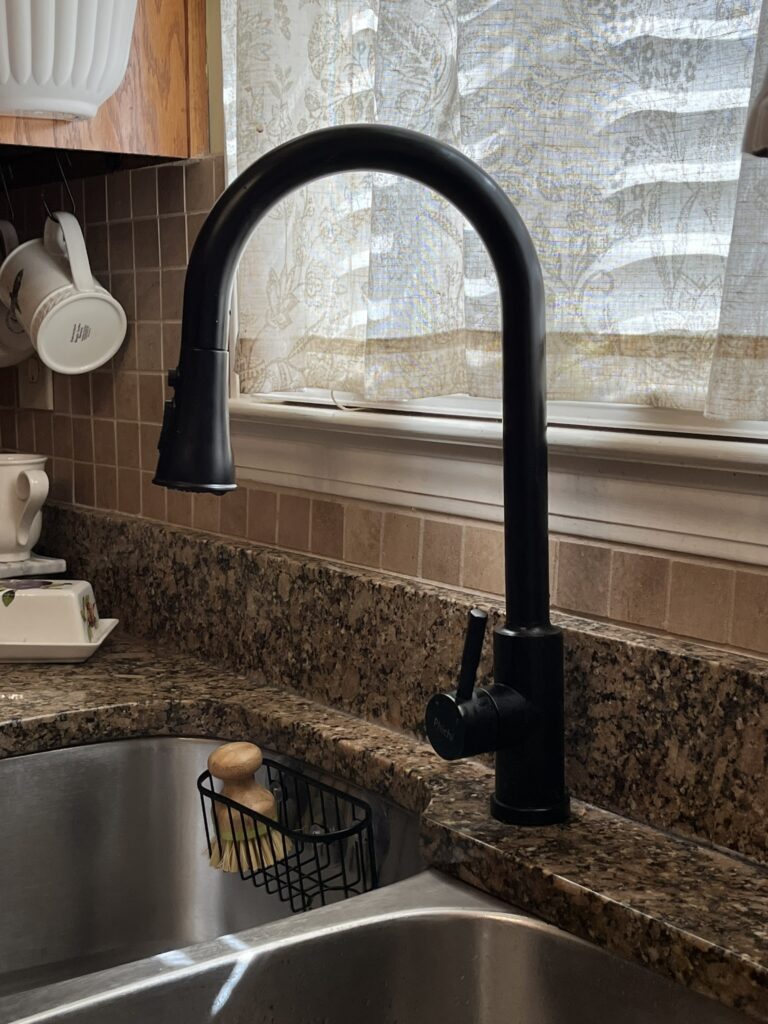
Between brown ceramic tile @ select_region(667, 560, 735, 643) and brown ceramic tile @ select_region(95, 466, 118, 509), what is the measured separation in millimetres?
926

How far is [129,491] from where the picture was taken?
5.32 ft

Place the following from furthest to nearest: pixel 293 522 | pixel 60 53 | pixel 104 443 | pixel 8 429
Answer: pixel 8 429, pixel 104 443, pixel 293 522, pixel 60 53

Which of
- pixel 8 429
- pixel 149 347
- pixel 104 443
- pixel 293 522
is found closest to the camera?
pixel 293 522

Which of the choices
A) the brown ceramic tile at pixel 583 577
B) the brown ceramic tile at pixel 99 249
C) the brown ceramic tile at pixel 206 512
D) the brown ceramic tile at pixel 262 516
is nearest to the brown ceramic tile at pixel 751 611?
the brown ceramic tile at pixel 583 577

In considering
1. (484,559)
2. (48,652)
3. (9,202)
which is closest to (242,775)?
(484,559)


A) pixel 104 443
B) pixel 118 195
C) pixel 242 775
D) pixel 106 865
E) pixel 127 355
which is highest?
pixel 118 195

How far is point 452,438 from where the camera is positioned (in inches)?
43.8

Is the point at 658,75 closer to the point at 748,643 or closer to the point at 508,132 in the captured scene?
the point at 508,132

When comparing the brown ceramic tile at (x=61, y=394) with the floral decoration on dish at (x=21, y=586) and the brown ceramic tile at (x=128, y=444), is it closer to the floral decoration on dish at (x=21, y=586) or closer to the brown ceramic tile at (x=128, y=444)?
the brown ceramic tile at (x=128, y=444)

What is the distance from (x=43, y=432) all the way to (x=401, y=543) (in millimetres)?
819

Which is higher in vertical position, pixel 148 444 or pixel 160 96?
pixel 160 96

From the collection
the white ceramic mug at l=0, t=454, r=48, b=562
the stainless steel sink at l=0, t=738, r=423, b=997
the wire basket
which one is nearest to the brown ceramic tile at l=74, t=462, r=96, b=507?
the white ceramic mug at l=0, t=454, r=48, b=562

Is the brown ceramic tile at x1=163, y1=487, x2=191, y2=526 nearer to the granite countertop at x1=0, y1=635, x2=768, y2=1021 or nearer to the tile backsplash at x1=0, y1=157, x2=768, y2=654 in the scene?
the tile backsplash at x1=0, y1=157, x2=768, y2=654

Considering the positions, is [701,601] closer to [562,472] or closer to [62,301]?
[562,472]
